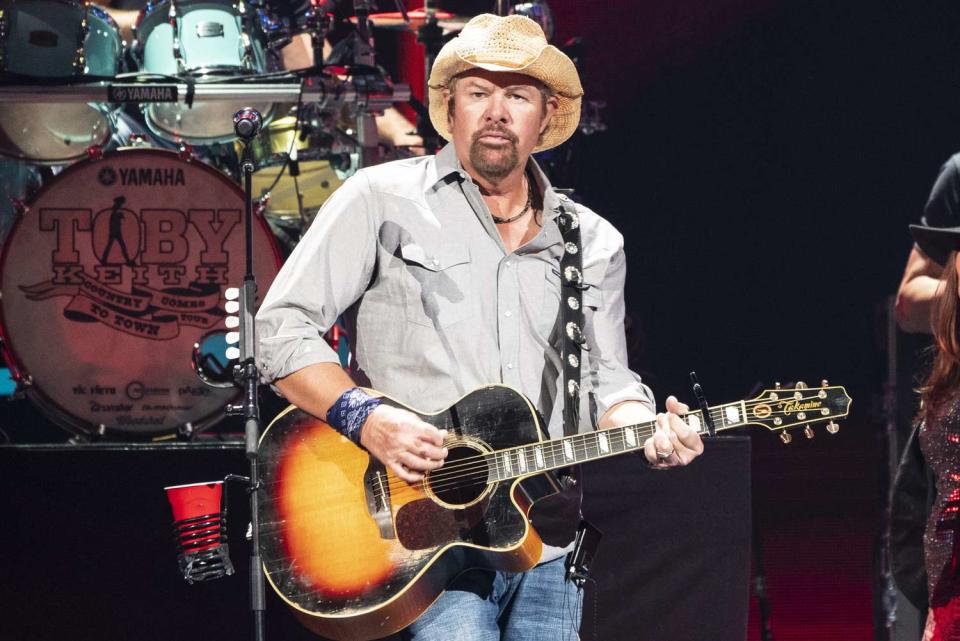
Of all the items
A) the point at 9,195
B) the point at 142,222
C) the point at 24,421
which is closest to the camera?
the point at 142,222

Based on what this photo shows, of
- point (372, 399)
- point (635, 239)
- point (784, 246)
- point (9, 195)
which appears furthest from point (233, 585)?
point (784, 246)

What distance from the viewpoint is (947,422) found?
367 centimetres

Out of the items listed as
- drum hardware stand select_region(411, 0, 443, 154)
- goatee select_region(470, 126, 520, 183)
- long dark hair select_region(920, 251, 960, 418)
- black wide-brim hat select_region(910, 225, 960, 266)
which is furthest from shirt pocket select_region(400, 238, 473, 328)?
drum hardware stand select_region(411, 0, 443, 154)

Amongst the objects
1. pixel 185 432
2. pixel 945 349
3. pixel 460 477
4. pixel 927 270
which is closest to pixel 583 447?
pixel 460 477

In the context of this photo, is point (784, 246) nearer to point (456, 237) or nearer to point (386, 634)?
point (456, 237)

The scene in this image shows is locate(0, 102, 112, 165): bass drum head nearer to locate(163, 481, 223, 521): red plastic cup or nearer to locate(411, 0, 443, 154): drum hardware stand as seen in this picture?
locate(411, 0, 443, 154): drum hardware stand

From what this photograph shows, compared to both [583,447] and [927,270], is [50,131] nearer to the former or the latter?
[583,447]

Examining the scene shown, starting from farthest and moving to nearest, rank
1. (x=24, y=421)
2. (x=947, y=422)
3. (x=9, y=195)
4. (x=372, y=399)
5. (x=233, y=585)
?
(x=24, y=421)
(x=9, y=195)
(x=233, y=585)
(x=947, y=422)
(x=372, y=399)

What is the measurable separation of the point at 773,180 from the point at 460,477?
5204 millimetres

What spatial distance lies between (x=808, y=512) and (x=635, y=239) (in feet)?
6.88

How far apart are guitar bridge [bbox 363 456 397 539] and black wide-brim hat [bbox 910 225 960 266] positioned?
78.2 inches

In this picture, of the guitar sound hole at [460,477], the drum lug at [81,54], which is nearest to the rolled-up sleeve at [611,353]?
the guitar sound hole at [460,477]

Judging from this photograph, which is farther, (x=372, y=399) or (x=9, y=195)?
(x=9, y=195)

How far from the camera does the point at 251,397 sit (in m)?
3.83
